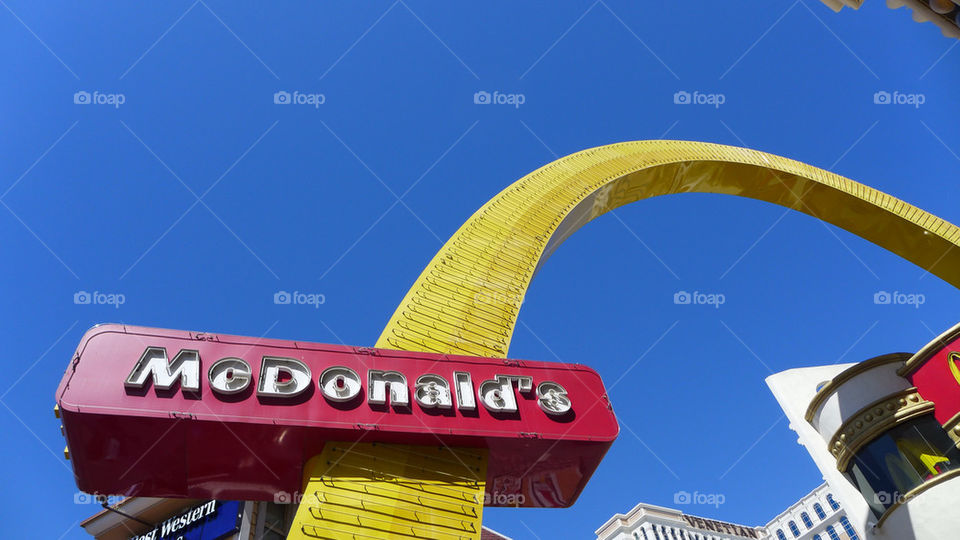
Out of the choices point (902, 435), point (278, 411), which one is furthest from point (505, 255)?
point (902, 435)

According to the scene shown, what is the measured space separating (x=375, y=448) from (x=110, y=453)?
201 centimetres

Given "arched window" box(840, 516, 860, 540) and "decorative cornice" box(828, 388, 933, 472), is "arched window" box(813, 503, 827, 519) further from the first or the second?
"decorative cornice" box(828, 388, 933, 472)

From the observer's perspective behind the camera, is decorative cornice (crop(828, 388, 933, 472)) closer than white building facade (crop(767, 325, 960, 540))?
No

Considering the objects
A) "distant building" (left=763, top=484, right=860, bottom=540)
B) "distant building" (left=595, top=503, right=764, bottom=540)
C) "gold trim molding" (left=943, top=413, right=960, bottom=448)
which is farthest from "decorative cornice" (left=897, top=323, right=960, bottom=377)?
"distant building" (left=595, top=503, right=764, bottom=540)

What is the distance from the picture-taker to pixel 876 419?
10.2 metres

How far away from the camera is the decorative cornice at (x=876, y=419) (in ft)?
32.5

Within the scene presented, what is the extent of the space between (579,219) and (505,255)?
292cm

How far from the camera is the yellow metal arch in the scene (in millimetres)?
6898

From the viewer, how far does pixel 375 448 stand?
16.8 ft

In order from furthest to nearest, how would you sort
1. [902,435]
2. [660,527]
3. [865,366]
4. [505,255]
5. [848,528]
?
[660,527], [848,528], [865,366], [902,435], [505,255]

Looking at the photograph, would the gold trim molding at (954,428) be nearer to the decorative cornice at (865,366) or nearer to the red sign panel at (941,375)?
the red sign panel at (941,375)

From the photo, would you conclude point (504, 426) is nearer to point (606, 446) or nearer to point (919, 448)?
Result: point (606, 446)

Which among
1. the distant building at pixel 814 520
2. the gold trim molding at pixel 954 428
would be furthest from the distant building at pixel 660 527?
the gold trim molding at pixel 954 428

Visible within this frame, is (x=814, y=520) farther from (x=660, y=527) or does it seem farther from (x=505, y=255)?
(x=505, y=255)
